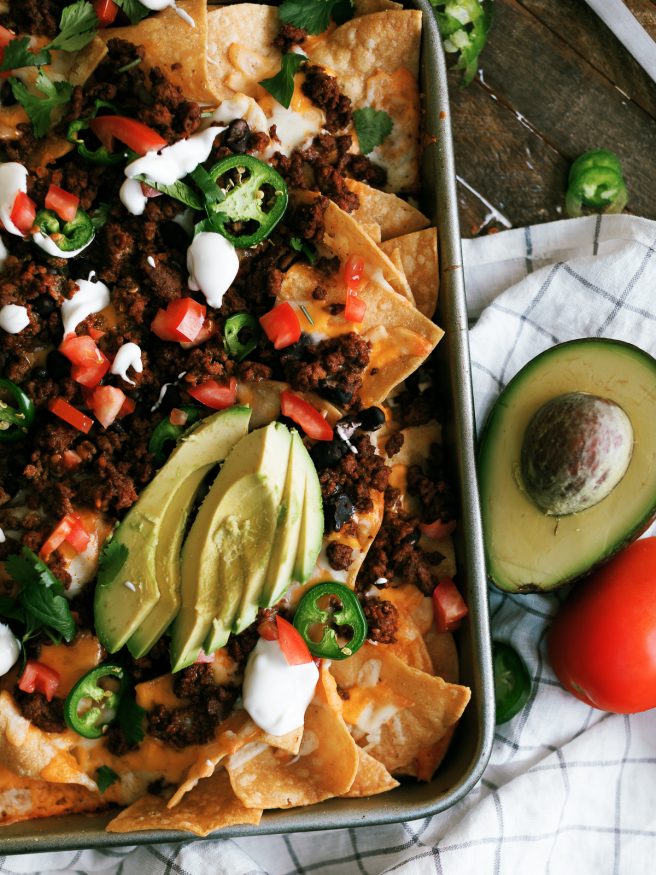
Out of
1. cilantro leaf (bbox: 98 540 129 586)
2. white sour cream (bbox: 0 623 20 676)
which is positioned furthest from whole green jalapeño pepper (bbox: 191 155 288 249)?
white sour cream (bbox: 0 623 20 676)

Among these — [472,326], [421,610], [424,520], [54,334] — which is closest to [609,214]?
[472,326]

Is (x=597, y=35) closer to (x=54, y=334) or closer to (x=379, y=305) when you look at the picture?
(x=379, y=305)

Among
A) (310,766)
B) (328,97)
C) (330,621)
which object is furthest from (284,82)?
(310,766)

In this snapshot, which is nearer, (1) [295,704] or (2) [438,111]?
(1) [295,704]

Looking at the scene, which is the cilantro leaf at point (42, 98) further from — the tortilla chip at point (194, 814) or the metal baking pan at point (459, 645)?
the tortilla chip at point (194, 814)

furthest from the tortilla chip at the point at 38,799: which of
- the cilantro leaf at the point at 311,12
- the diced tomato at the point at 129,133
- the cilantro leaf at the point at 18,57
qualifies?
the cilantro leaf at the point at 311,12
